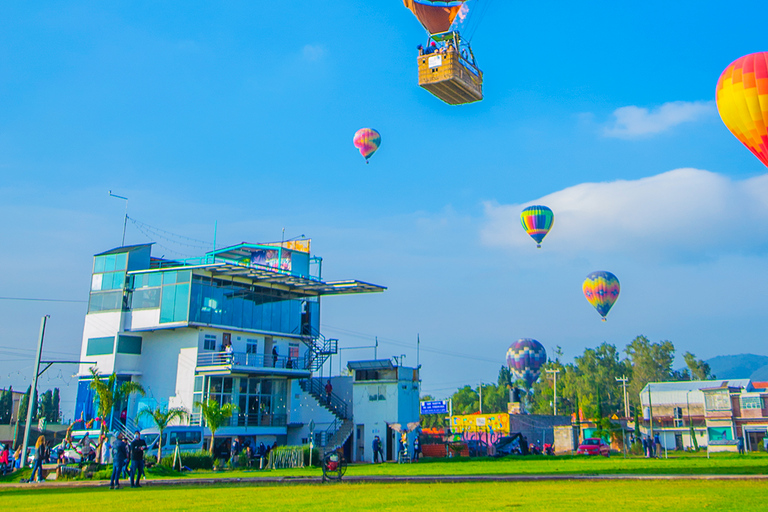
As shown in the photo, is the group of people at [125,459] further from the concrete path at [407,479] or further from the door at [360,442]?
the door at [360,442]

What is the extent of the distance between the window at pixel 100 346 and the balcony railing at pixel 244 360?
6694mm

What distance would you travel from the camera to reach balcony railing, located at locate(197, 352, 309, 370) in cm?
4397

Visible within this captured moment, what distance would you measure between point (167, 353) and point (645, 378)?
3744 inches

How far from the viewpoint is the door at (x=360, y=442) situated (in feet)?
150

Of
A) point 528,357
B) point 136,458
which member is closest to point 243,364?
point 136,458

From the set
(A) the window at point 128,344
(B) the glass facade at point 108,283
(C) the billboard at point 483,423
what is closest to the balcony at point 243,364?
(A) the window at point 128,344

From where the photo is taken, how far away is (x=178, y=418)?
44.3 metres

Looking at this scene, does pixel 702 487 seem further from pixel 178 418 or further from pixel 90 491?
pixel 178 418

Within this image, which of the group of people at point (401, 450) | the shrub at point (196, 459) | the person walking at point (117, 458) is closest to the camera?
the person walking at point (117, 458)

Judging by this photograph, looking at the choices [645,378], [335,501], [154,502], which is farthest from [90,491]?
[645,378]

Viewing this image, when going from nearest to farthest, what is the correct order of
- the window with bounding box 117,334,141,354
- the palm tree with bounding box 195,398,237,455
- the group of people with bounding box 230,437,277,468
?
the palm tree with bounding box 195,398,237,455 < the group of people with bounding box 230,437,277,468 < the window with bounding box 117,334,141,354

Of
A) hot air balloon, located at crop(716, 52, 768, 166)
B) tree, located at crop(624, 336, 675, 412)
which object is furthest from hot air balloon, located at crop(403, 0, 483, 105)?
tree, located at crop(624, 336, 675, 412)

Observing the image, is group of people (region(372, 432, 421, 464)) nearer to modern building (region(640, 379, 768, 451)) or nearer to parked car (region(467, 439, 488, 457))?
→ parked car (region(467, 439, 488, 457))

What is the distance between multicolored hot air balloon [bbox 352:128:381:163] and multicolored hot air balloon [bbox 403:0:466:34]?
664 inches
